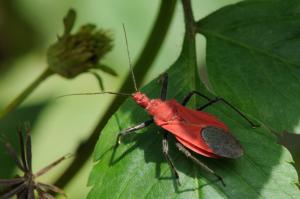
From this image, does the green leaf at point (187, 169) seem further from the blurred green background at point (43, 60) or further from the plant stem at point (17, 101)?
the blurred green background at point (43, 60)

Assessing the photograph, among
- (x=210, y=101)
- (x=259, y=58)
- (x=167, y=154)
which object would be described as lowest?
(x=167, y=154)

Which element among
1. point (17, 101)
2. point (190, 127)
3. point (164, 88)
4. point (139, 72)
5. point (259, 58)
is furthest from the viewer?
point (139, 72)

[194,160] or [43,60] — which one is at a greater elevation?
[194,160]

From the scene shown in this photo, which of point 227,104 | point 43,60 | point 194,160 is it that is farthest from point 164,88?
point 43,60

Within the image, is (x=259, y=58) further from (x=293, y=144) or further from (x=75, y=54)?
(x=293, y=144)

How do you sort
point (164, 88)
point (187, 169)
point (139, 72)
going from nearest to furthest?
point (187, 169) → point (164, 88) → point (139, 72)
